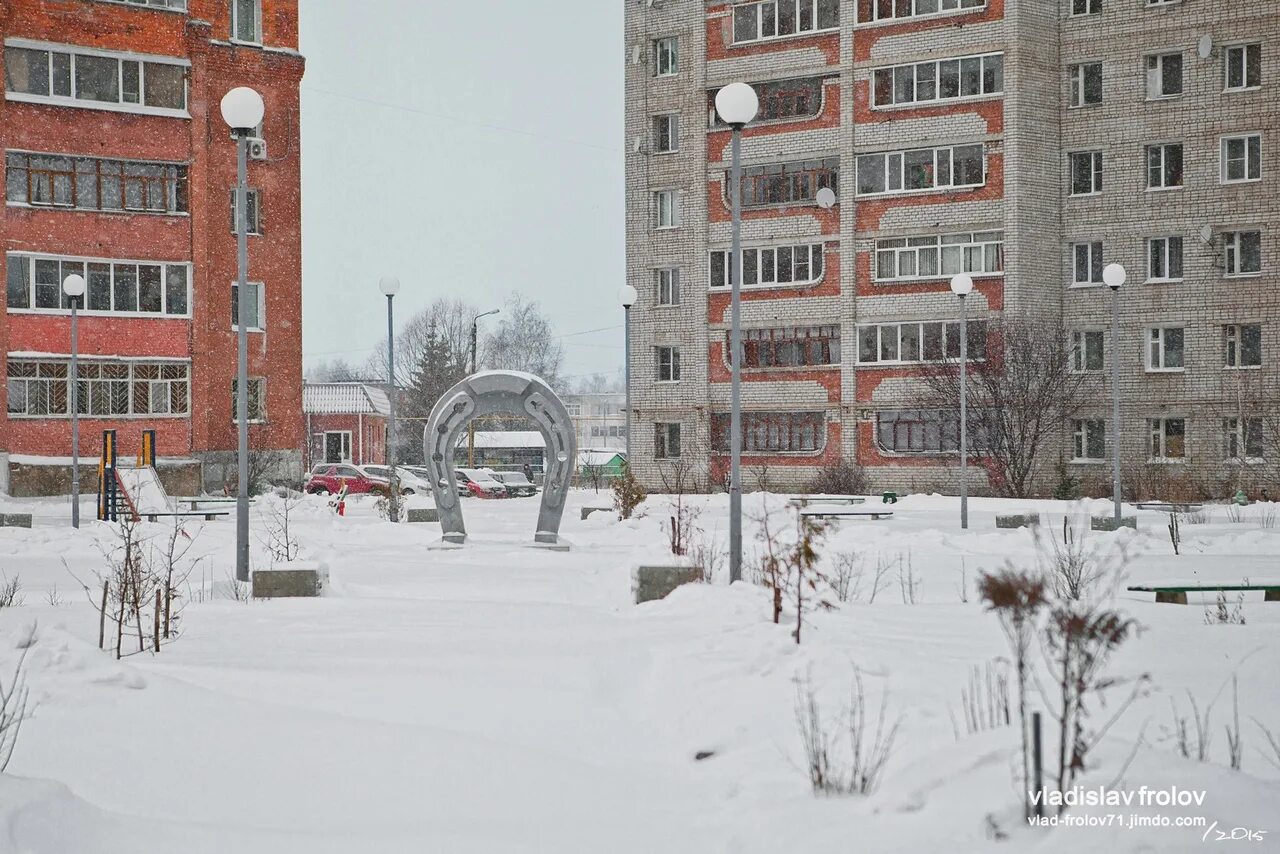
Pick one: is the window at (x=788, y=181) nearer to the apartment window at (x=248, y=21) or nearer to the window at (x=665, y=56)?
the window at (x=665, y=56)

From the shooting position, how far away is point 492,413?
2036 cm

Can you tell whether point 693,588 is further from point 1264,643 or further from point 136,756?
point 136,756

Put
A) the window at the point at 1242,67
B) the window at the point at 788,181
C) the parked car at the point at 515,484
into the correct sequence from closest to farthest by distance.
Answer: the window at the point at 1242,67
the window at the point at 788,181
the parked car at the point at 515,484

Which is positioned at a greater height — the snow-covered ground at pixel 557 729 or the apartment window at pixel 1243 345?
the apartment window at pixel 1243 345

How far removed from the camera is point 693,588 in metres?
12.2

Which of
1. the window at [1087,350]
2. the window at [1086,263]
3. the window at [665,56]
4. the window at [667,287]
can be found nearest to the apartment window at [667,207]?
the window at [667,287]

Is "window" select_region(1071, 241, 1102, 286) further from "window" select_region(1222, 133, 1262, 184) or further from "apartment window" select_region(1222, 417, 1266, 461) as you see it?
"apartment window" select_region(1222, 417, 1266, 461)

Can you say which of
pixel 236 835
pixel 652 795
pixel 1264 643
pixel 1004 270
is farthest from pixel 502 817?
pixel 1004 270

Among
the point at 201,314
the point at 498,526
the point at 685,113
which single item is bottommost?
the point at 498,526

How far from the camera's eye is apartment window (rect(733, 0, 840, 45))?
46.0 m

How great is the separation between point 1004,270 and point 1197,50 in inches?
363

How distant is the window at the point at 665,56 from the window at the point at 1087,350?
17595 mm

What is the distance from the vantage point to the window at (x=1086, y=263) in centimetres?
4359

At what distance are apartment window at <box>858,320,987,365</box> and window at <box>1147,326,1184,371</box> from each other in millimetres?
5638
